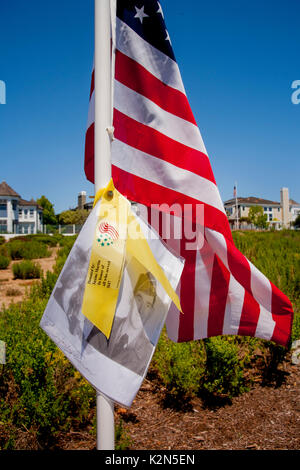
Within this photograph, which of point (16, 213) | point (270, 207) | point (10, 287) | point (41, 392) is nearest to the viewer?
point (41, 392)

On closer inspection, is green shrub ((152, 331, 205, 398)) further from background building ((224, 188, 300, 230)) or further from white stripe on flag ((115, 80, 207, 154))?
background building ((224, 188, 300, 230))

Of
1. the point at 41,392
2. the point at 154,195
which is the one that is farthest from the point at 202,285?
the point at 41,392

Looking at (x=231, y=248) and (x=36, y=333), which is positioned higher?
(x=231, y=248)

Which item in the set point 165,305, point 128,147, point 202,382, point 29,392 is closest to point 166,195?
point 128,147

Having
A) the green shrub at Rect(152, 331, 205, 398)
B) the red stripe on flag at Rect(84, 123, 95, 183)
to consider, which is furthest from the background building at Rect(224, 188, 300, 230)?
the red stripe on flag at Rect(84, 123, 95, 183)

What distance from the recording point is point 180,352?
3.24 metres

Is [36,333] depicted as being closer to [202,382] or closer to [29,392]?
[29,392]

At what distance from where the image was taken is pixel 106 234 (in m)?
1.32

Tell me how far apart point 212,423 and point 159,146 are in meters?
2.25

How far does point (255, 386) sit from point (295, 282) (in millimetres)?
2912

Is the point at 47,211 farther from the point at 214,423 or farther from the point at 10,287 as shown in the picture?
the point at 214,423

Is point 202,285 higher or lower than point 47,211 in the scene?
lower

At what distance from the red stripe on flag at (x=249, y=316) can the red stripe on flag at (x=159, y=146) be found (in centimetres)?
70

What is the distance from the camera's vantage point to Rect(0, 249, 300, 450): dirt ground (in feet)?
8.22
